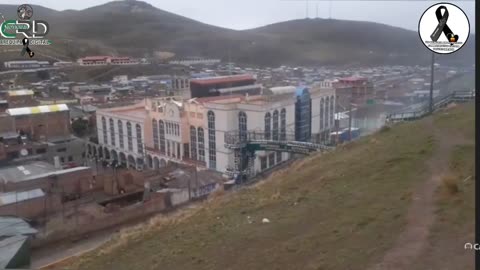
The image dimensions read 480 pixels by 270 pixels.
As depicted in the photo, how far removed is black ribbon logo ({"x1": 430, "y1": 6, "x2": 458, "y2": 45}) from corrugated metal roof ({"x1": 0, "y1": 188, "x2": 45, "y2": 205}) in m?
5.21

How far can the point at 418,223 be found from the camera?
184cm

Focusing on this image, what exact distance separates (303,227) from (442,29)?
128 centimetres

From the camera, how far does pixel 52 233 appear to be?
4.97m

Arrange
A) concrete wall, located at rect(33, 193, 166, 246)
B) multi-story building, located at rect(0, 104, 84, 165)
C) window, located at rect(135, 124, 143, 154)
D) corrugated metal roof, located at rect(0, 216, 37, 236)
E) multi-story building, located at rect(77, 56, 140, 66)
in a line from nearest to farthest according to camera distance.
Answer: corrugated metal roof, located at rect(0, 216, 37, 236) → concrete wall, located at rect(33, 193, 166, 246) → multi-story building, located at rect(0, 104, 84, 165) → window, located at rect(135, 124, 143, 154) → multi-story building, located at rect(77, 56, 140, 66)

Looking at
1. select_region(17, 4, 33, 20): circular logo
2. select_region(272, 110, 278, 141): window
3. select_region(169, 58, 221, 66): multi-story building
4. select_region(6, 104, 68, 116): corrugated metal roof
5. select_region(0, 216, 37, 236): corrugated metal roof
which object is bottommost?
select_region(0, 216, 37, 236): corrugated metal roof

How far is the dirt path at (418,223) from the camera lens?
1547 mm

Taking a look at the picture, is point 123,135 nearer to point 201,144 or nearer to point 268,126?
point 201,144

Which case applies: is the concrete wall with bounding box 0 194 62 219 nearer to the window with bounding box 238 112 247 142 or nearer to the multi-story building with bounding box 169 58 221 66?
the window with bounding box 238 112 247 142

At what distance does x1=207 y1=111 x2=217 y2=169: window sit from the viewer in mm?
7996

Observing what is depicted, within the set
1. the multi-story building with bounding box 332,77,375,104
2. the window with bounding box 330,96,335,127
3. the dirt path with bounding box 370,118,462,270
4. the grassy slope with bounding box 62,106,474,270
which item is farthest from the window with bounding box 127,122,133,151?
the dirt path with bounding box 370,118,462,270

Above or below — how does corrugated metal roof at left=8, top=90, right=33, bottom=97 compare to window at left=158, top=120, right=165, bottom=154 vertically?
above

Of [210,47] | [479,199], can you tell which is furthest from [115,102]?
[479,199]

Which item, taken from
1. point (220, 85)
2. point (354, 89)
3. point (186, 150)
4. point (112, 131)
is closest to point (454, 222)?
point (186, 150)

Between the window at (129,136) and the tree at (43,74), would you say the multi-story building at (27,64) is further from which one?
the window at (129,136)
